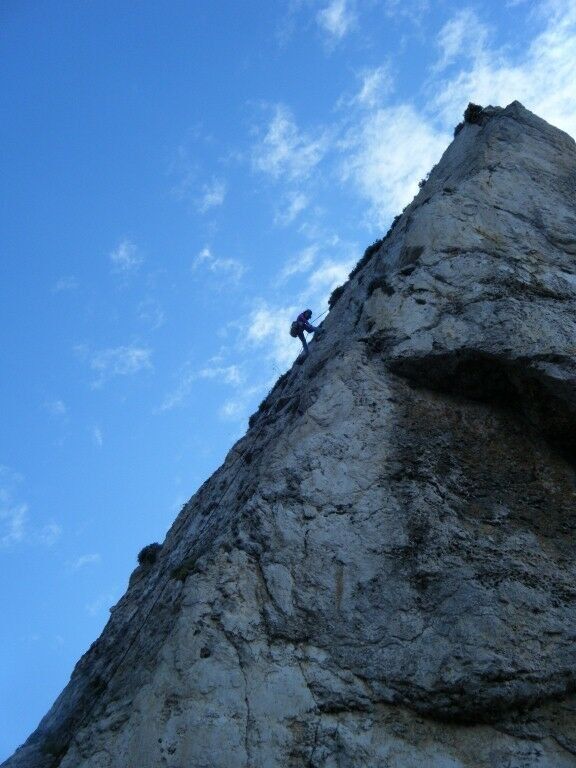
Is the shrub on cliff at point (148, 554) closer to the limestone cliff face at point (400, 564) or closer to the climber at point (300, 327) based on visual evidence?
the limestone cliff face at point (400, 564)

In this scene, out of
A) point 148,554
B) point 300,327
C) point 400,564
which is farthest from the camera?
point 300,327

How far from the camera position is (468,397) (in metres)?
12.5

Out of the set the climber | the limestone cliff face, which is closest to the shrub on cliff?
the limestone cliff face

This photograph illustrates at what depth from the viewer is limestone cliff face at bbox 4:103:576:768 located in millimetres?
8547

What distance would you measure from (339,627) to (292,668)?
88 cm

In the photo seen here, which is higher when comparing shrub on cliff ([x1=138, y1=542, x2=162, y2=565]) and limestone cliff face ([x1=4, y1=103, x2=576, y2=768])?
shrub on cliff ([x1=138, y1=542, x2=162, y2=565])

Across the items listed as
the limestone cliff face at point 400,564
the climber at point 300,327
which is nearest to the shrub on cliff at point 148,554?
the limestone cliff face at point 400,564

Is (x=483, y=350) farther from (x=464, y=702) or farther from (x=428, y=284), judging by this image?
(x=464, y=702)

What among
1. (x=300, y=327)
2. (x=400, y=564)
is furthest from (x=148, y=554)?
(x=400, y=564)

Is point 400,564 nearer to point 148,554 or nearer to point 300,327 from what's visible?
point 148,554

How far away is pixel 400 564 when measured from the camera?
395 inches

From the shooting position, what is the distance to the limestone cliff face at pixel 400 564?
855 centimetres

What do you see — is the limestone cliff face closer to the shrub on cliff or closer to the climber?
the shrub on cliff

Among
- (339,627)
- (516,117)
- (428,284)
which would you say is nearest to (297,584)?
(339,627)
